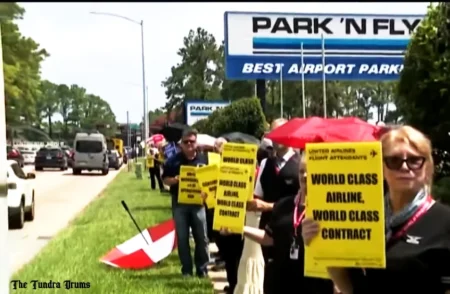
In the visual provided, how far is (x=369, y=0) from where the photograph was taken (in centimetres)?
529

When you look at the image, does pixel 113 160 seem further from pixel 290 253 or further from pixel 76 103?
pixel 290 253

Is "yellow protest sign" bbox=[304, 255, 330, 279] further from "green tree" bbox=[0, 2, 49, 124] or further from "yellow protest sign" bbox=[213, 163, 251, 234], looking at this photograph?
"green tree" bbox=[0, 2, 49, 124]

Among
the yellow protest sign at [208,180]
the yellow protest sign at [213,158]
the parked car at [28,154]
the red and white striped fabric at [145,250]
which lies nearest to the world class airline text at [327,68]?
the red and white striped fabric at [145,250]

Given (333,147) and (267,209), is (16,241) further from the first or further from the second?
(333,147)

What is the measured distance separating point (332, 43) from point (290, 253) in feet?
69.0

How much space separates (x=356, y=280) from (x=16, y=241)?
1504cm

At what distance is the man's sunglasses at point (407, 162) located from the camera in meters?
3.54

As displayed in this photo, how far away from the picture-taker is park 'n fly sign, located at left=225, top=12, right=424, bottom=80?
24.4 meters

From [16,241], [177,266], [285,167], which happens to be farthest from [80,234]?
[285,167]

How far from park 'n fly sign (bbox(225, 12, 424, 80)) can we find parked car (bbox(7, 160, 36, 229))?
6.16 metres

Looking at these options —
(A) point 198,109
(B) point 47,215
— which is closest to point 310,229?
(B) point 47,215

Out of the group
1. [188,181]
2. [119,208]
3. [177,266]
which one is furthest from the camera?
[119,208]

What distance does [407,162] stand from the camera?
3.54 m

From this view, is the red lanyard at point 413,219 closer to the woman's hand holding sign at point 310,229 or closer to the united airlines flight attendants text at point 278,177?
the woman's hand holding sign at point 310,229
